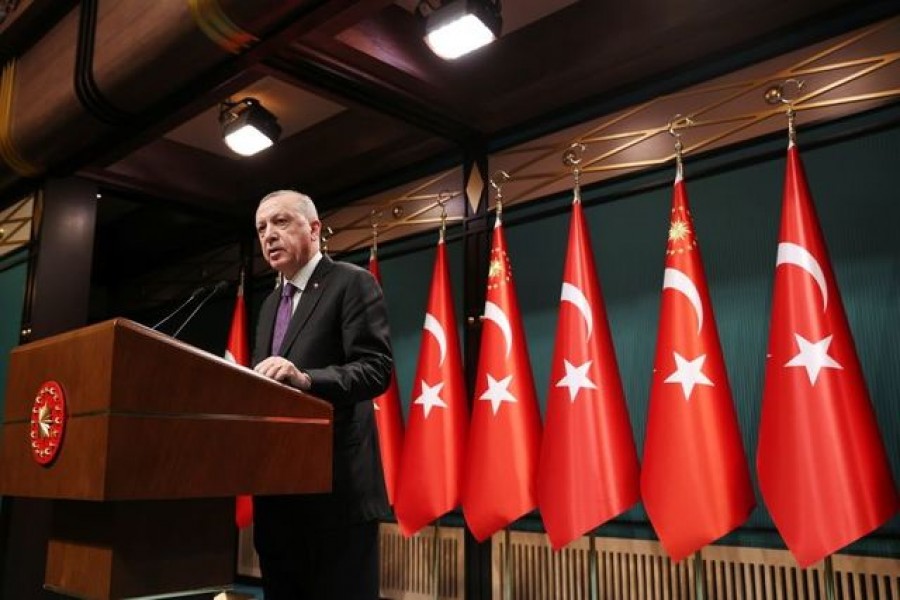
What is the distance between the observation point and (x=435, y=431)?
2.96 meters

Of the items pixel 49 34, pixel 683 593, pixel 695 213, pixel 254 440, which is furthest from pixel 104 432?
pixel 49 34

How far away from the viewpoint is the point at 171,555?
120cm

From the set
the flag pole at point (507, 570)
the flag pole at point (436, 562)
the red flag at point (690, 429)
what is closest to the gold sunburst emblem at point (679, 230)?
the red flag at point (690, 429)

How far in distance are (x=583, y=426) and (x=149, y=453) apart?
5.47ft

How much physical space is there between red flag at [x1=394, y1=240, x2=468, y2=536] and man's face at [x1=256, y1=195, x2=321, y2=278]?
57.5 inches

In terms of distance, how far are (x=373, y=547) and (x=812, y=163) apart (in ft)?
6.18

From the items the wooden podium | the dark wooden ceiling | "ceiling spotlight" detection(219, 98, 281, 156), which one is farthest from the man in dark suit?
"ceiling spotlight" detection(219, 98, 281, 156)

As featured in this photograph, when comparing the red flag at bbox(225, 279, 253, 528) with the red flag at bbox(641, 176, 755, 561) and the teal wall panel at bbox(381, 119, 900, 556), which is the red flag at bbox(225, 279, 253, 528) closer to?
the teal wall panel at bbox(381, 119, 900, 556)

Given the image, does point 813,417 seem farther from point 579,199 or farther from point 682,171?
point 579,199

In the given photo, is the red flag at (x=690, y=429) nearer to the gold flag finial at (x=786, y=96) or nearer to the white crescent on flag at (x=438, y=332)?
the gold flag finial at (x=786, y=96)

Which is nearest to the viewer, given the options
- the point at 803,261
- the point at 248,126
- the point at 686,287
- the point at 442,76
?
the point at 803,261

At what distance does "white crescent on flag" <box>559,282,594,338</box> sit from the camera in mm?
2604

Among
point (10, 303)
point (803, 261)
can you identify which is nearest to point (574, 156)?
point (803, 261)

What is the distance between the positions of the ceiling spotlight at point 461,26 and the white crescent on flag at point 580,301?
35.4 inches
